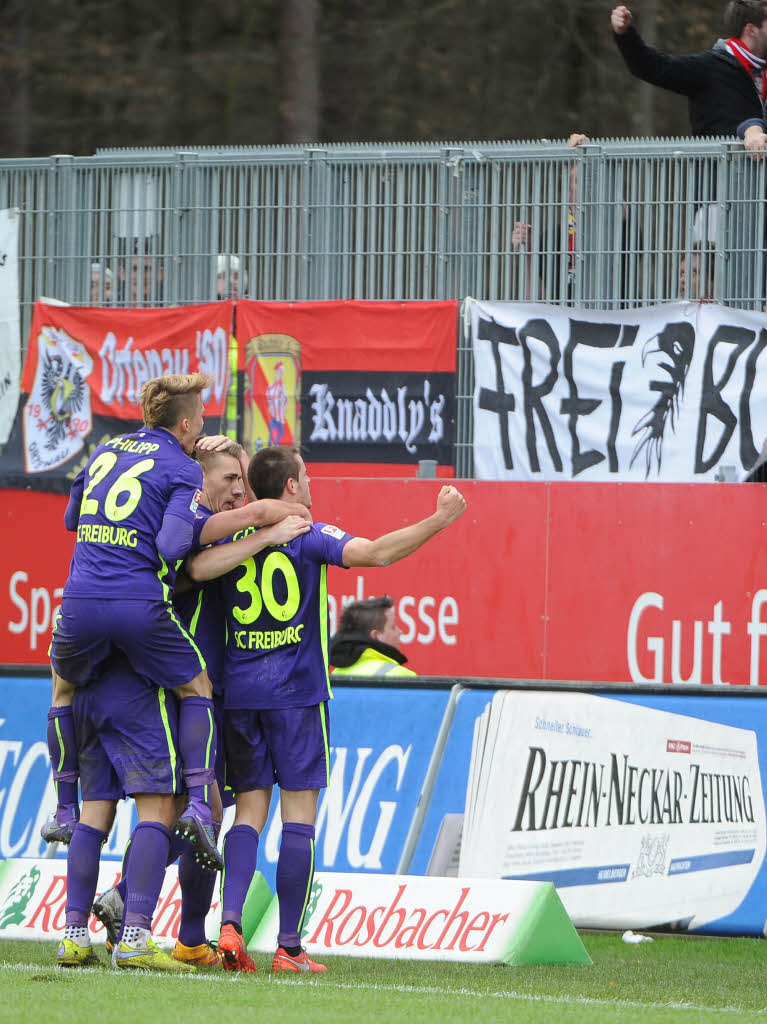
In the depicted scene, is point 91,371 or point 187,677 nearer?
point 187,677

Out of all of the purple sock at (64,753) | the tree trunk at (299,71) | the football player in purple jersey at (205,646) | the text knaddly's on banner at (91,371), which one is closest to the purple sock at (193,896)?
the football player in purple jersey at (205,646)

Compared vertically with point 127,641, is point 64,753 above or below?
below

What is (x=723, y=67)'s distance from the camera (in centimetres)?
1152

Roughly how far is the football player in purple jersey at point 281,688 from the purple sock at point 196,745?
0.73ft

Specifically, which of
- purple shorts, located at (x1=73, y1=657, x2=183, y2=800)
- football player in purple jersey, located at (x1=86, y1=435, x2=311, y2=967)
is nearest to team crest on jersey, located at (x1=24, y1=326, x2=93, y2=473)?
football player in purple jersey, located at (x1=86, y1=435, x2=311, y2=967)

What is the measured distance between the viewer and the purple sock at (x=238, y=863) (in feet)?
22.4

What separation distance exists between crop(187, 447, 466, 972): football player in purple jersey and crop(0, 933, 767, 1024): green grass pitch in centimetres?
38

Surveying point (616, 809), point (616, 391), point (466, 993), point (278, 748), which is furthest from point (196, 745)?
point (616, 391)

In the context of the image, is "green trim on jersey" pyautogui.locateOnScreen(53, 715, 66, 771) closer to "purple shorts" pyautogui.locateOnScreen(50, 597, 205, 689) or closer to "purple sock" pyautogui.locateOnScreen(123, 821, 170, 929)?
"purple shorts" pyautogui.locateOnScreen(50, 597, 205, 689)

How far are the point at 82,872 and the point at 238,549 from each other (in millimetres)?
1255

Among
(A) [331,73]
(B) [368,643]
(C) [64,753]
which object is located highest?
(A) [331,73]

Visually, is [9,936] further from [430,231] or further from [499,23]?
[499,23]

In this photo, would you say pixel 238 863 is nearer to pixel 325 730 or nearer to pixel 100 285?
pixel 325 730

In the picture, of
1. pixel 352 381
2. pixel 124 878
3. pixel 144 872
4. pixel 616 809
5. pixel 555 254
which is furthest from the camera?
pixel 352 381
